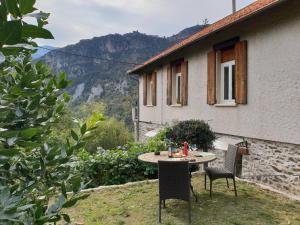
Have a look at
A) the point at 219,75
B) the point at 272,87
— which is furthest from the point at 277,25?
the point at 219,75

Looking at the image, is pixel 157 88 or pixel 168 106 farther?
pixel 157 88

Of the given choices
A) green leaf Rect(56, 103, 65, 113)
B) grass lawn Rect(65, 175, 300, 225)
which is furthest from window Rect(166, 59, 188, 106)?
green leaf Rect(56, 103, 65, 113)

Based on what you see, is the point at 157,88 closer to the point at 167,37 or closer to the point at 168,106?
the point at 168,106

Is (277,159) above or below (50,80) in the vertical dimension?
below

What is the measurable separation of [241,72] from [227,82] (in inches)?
48.5

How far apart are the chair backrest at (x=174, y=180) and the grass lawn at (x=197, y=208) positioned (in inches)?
17.0

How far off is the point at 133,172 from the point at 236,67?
4087 mm

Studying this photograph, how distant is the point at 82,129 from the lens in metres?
1.38

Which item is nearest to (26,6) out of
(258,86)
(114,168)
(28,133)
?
(28,133)

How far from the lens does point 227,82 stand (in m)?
10.0

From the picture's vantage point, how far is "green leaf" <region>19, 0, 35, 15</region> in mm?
708

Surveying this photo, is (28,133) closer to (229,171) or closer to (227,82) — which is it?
(229,171)

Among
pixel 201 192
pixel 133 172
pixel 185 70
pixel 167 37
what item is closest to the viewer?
pixel 201 192

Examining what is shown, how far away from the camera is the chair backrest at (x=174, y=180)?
5.31 meters
